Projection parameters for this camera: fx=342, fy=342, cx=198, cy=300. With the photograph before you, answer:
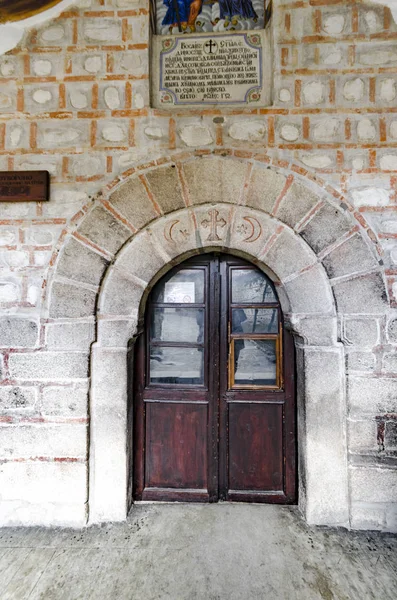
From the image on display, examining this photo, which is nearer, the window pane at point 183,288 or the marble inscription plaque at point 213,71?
the marble inscription plaque at point 213,71

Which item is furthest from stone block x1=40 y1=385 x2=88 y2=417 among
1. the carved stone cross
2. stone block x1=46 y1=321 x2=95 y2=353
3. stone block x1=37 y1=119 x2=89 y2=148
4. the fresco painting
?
the fresco painting

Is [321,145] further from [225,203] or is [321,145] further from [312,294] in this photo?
[312,294]

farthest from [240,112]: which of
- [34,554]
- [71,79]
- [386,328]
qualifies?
[34,554]

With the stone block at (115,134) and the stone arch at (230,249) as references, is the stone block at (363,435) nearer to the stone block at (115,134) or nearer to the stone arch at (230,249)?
the stone arch at (230,249)

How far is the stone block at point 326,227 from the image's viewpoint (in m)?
2.21

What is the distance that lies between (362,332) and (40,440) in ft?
7.36

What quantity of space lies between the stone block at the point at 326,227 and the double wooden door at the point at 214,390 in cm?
45

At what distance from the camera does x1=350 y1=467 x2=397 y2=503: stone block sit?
2.18m

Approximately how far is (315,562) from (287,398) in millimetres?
937

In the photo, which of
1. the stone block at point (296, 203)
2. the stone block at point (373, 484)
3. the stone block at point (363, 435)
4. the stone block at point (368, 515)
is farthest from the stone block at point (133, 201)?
the stone block at point (368, 515)

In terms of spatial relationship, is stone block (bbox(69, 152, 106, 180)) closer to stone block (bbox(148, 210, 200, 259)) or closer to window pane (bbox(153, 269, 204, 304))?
stone block (bbox(148, 210, 200, 259))

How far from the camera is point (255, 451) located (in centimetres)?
247

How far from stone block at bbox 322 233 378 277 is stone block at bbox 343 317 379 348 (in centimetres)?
32

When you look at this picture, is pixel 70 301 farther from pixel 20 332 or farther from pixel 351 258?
pixel 351 258
